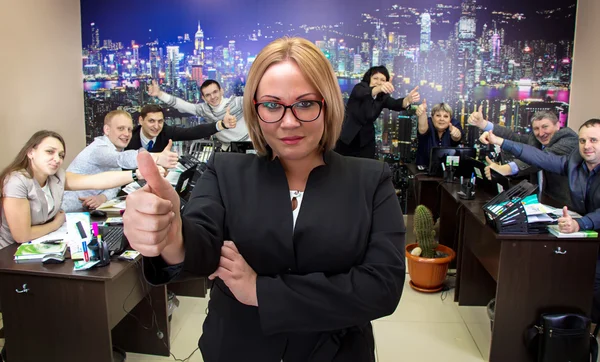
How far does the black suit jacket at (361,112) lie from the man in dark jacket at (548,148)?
1170 mm

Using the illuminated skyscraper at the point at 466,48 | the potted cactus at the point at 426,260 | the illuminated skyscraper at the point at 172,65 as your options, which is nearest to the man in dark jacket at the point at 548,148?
the potted cactus at the point at 426,260

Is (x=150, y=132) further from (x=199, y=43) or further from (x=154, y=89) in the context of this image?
(x=199, y=43)

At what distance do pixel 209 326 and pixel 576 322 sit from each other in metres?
2.32

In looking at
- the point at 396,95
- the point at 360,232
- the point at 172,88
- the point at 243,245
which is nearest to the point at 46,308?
the point at 243,245

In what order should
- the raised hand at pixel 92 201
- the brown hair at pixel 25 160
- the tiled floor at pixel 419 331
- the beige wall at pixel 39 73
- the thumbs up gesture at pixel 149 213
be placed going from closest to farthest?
the thumbs up gesture at pixel 149 213 → the brown hair at pixel 25 160 → the tiled floor at pixel 419 331 → the raised hand at pixel 92 201 → the beige wall at pixel 39 73

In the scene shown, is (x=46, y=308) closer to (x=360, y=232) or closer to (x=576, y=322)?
(x=360, y=232)

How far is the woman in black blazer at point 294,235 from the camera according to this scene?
920 mm

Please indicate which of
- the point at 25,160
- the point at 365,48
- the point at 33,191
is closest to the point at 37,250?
the point at 33,191

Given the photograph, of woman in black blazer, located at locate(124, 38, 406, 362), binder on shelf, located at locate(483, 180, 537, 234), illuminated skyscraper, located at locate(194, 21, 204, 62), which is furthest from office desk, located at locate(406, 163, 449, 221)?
woman in black blazer, located at locate(124, 38, 406, 362)

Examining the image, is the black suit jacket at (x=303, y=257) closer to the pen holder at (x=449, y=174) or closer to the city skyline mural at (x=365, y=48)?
the pen holder at (x=449, y=174)

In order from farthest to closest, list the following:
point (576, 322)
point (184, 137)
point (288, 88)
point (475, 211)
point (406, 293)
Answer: point (184, 137) < point (406, 293) < point (475, 211) < point (576, 322) < point (288, 88)

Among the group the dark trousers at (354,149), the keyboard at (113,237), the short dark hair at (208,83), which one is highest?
the short dark hair at (208,83)

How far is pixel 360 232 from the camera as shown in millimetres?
994

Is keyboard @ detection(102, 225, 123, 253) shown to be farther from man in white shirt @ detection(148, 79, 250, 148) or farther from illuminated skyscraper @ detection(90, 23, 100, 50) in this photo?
illuminated skyscraper @ detection(90, 23, 100, 50)
